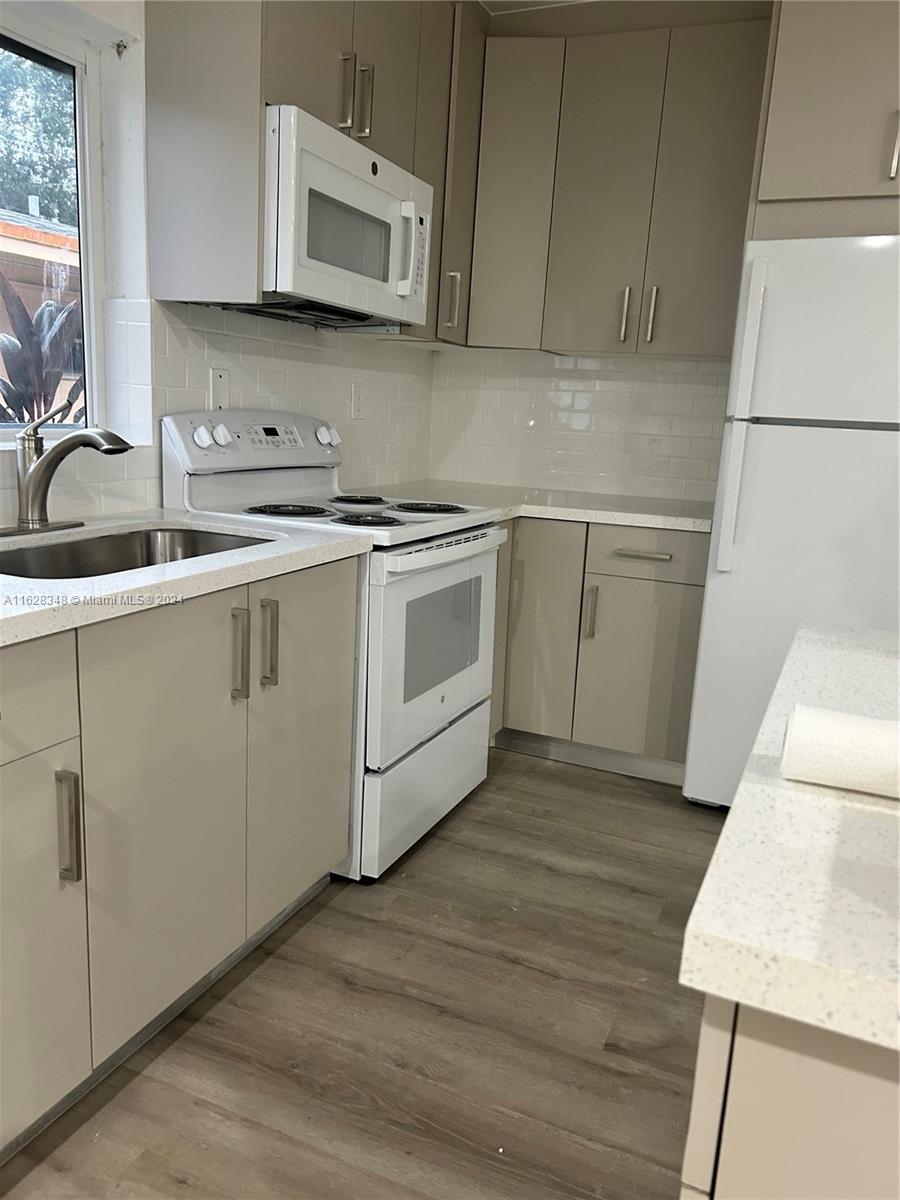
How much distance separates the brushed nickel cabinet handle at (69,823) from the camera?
137cm

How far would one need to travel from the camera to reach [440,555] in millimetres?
2369

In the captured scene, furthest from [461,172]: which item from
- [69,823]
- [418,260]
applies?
[69,823]

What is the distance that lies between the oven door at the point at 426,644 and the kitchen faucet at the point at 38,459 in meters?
0.66

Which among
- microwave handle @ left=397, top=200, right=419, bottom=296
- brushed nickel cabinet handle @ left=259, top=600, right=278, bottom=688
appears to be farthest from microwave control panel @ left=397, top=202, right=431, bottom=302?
brushed nickel cabinet handle @ left=259, top=600, right=278, bottom=688

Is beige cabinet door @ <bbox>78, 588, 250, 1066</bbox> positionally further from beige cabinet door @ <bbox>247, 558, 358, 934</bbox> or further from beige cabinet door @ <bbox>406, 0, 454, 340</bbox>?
beige cabinet door @ <bbox>406, 0, 454, 340</bbox>

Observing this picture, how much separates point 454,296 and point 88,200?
137 cm

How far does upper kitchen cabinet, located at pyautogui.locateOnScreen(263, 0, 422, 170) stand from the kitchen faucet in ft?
2.88

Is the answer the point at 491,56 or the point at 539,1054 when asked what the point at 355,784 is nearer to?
the point at 539,1054

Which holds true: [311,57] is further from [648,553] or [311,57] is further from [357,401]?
[648,553]

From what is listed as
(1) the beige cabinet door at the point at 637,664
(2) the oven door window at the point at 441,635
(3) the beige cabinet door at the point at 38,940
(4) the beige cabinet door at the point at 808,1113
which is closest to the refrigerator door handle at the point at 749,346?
(1) the beige cabinet door at the point at 637,664

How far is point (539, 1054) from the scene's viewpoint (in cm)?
180

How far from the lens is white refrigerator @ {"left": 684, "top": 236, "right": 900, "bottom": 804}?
8.00ft

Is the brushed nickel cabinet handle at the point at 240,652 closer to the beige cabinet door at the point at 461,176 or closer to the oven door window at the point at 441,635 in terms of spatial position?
the oven door window at the point at 441,635

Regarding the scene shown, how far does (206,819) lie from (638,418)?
2.39 m
